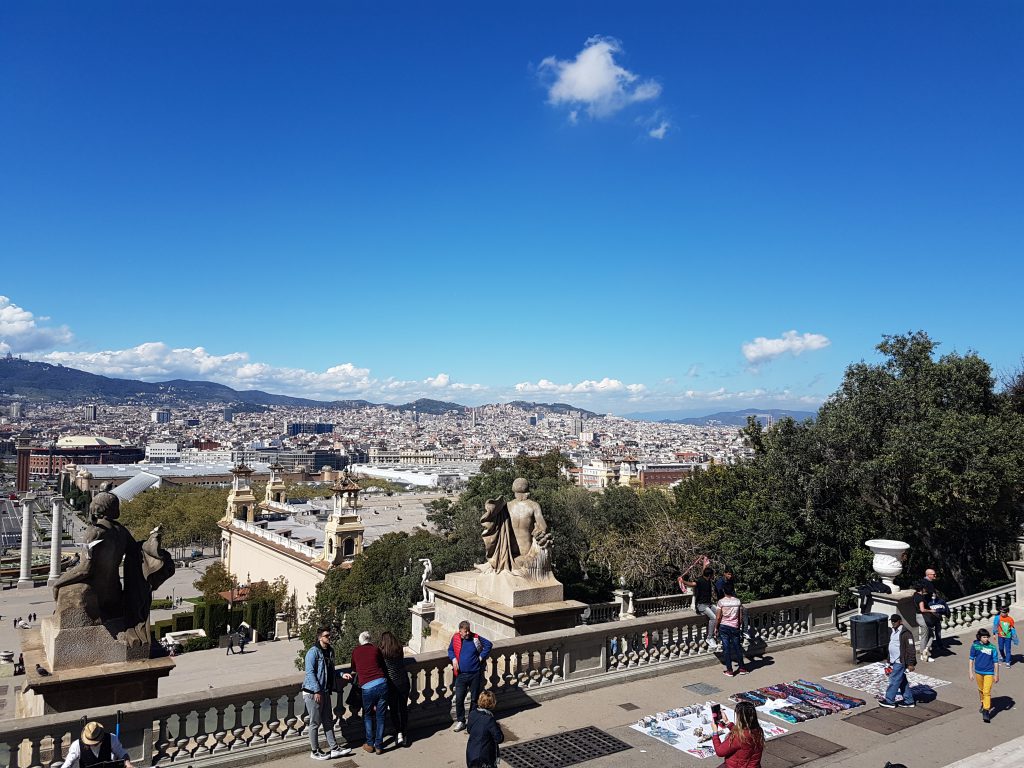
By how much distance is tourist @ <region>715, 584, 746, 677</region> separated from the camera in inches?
344

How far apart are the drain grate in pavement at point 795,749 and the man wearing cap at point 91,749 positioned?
4.97 m

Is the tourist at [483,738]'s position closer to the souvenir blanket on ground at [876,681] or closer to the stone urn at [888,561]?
the souvenir blanket on ground at [876,681]

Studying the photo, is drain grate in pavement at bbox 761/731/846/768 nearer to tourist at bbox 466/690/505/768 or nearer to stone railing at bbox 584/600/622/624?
tourist at bbox 466/690/505/768

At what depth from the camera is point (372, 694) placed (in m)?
6.34

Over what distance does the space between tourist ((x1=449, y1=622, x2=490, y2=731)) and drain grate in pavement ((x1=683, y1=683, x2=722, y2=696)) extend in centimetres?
273

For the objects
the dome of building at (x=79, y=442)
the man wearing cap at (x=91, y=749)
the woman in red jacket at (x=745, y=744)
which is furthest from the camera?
the dome of building at (x=79, y=442)

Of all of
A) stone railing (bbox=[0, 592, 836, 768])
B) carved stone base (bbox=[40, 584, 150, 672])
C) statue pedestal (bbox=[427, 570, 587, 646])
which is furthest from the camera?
statue pedestal (bbox=[427, 570, 587, 646])

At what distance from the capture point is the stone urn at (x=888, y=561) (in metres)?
10.2

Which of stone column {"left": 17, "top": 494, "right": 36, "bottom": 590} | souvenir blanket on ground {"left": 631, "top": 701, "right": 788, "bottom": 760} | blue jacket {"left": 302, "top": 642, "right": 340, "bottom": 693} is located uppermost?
blue jacket {"left": 302, "top": 642, "right": 340, "bottom": 693}

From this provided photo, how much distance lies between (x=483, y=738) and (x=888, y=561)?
7.25m

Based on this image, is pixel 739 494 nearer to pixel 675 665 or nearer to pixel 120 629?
pixel 675 665

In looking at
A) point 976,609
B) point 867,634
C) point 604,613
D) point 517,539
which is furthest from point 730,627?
point 604,613

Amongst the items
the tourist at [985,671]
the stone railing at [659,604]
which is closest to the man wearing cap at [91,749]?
the tourist at [985,671]

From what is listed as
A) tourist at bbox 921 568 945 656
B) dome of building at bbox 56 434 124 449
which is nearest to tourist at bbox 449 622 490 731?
tourist at bbox 921 568 945 656
